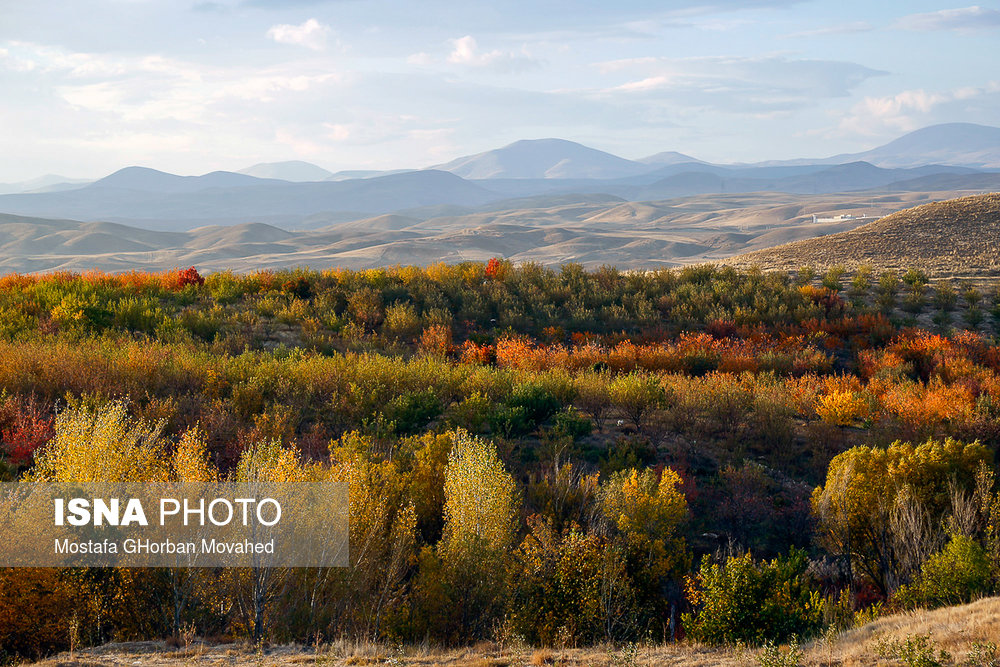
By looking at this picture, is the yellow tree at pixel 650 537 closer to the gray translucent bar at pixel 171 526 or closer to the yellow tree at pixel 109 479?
the gray translucent bar at pixel 171 526

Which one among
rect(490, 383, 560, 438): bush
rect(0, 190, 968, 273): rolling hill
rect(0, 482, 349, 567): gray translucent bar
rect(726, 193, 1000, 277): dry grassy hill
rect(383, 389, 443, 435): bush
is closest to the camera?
rect(0, 482, 349, 567): gray translucent bar

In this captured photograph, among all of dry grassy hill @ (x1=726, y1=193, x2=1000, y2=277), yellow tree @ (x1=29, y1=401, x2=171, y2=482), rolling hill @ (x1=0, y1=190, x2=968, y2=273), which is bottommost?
yellow tree @ (x1=29, y1=401, x2=171, y2=482)

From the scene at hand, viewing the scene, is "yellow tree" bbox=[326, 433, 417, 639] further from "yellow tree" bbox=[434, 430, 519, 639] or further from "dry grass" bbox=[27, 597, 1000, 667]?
"dry grass" bbox=[27, 597, 1000, 667]

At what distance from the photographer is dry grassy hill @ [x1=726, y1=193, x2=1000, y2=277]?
32094 mm

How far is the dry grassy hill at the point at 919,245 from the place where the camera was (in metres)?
32.1

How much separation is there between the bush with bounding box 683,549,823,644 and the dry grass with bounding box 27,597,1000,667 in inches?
14.2

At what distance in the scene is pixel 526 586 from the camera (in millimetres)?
6957

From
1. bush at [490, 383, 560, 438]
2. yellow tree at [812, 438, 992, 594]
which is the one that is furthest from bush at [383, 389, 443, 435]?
yellow tree at [812, 438, 992, 594]

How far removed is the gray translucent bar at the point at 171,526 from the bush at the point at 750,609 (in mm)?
3658

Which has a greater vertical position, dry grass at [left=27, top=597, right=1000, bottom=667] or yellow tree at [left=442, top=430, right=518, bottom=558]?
yellow tree at [left=442, top=430, right=518, bottom=558]

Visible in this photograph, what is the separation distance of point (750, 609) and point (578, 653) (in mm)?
1913

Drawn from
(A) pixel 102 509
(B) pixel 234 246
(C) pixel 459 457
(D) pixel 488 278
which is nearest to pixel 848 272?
(D) pixel 488 278

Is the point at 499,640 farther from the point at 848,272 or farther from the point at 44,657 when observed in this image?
the point at 848,272

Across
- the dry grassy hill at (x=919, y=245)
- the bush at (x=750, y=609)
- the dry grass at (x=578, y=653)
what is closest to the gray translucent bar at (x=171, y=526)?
the dry grass at (x=578, y=653)
